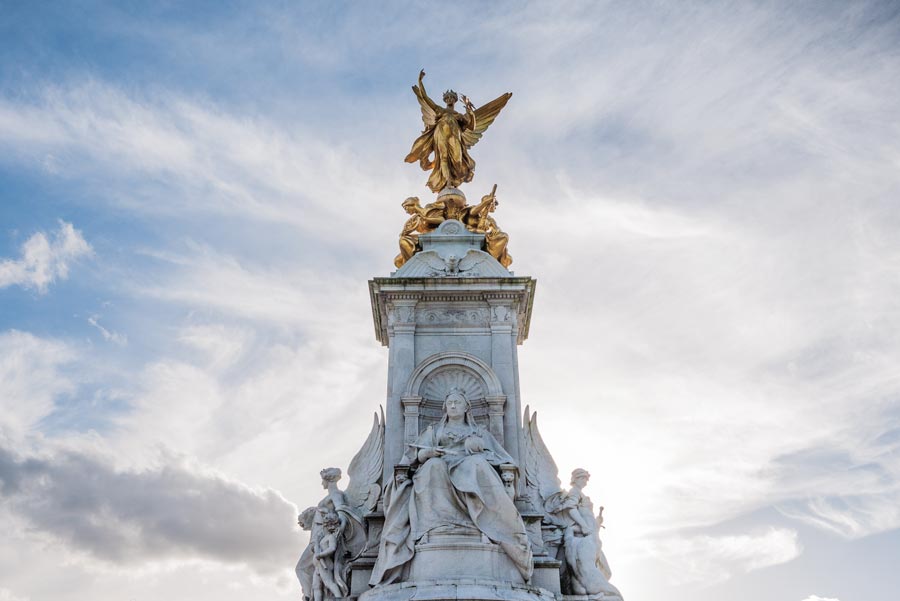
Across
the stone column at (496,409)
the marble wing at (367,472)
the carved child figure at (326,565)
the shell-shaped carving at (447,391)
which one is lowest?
the carved child figure at (326,565)

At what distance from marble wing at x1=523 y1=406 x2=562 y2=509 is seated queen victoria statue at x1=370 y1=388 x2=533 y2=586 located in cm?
212

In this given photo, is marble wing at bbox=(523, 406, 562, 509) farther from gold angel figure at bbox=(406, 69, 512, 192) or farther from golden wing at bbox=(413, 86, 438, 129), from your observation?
golden wing at bbox=(413, 86, 438, 129)

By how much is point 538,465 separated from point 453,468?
125 inches

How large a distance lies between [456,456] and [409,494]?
39.8 inches

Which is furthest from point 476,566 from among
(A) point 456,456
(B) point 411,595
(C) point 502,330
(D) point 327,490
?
(C) point 502,330

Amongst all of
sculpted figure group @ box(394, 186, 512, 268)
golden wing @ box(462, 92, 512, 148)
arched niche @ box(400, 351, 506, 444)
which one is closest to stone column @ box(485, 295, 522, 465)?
arched niche @ box(400, 351, 506, 444)

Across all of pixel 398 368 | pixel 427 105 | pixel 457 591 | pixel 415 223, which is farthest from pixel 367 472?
pixel 427 105

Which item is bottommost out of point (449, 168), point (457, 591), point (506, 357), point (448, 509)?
point (457, 591)

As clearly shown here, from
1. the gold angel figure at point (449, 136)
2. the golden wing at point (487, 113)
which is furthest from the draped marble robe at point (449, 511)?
→ the golden wing at point (487, 113)

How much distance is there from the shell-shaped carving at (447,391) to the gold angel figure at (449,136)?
203 inches

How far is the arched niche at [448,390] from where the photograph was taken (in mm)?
16609

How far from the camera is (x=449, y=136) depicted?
67.8ft

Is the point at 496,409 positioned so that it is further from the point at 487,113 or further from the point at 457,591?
the point at 487,113

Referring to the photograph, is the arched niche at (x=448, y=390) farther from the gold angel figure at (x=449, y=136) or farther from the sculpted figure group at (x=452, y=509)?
the gold angel figure at (x=449, y=136)
